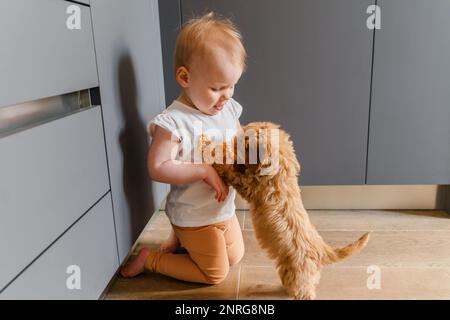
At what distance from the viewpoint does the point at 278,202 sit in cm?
77

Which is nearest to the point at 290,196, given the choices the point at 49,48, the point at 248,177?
the point at 248,177

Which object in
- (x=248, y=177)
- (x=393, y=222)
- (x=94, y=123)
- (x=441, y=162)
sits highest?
(x=94, y=123)

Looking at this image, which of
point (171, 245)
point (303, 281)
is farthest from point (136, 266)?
point (303, 281)

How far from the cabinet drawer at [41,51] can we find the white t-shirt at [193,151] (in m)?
0.19

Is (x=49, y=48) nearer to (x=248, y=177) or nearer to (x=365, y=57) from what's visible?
(x=248, y=177)

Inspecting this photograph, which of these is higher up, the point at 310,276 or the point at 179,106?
the point at 179,106

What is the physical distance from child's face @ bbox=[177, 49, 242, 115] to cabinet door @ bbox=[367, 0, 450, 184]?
54cm

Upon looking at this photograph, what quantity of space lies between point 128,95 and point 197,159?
0.80 feet

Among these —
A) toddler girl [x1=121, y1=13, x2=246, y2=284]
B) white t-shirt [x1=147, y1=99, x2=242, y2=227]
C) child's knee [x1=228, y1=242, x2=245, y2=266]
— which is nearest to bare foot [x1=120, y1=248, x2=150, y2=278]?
toddler girl [x1=121, y1=13, x2=246, y2=284]

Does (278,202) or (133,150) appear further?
(133,150)

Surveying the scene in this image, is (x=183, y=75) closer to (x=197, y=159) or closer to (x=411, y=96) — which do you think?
(x=197, y=159)
